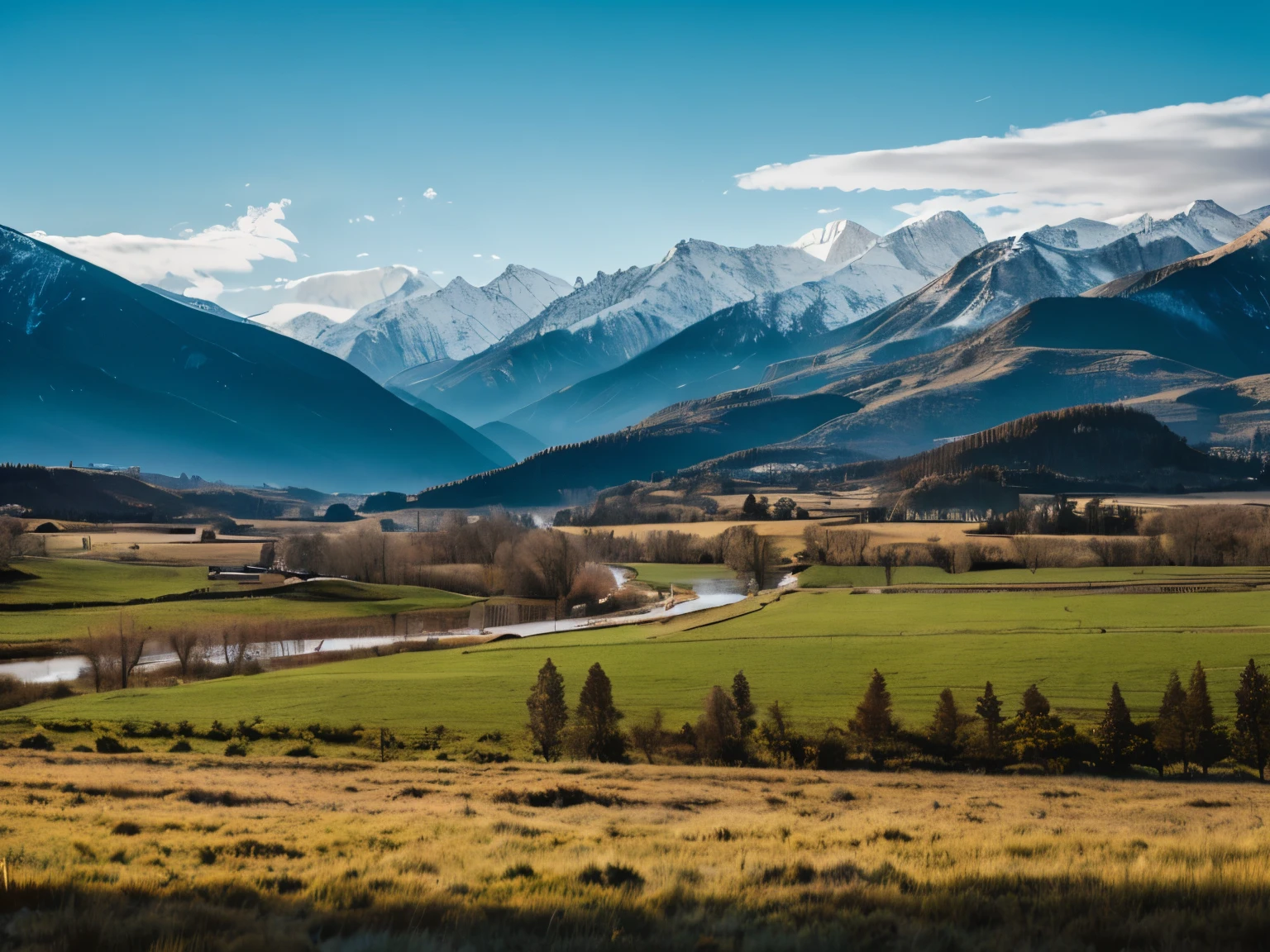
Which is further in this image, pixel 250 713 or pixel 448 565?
pixel 448 565

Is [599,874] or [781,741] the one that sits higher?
[599,874]

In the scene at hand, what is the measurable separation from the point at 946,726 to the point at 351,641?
235 feet

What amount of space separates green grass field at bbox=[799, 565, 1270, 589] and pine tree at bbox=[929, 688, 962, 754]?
252 feet

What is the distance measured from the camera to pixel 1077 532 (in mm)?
166500

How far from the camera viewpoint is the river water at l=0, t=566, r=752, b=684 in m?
86.1

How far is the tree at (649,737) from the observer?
171 ft

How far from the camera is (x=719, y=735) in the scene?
50938 millimetres

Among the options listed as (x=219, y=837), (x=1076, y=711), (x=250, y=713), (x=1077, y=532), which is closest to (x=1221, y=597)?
(x=1076, y=711)

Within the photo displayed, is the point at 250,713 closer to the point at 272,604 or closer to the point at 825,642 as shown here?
the point at 825,642

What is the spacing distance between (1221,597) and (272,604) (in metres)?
98.7

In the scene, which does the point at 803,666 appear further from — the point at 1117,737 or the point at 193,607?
the point at 193,607

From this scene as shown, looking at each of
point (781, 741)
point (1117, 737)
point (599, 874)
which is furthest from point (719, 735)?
point (599, 874)

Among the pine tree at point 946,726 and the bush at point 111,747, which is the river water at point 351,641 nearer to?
the bush at point 111,747

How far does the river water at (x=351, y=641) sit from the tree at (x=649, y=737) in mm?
50906
